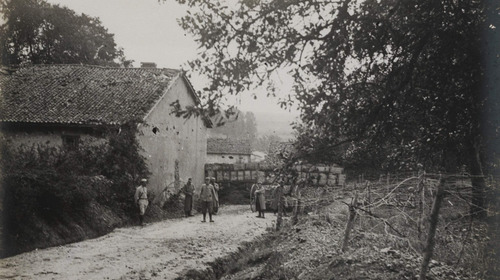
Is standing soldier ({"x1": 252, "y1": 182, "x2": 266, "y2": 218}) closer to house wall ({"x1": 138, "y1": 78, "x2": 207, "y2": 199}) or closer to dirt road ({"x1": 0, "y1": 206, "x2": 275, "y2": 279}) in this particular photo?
dirt road ({"x1": 0, "y1": 206, "x2": 275, "y2": 279})

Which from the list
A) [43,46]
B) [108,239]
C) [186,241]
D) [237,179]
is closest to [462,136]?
[186,241]

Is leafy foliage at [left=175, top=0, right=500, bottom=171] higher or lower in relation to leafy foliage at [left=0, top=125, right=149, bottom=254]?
higher

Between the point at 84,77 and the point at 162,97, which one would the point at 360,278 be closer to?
the point at 162,97

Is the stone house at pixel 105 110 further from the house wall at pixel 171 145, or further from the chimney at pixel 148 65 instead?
the chimney at pixel 148 65

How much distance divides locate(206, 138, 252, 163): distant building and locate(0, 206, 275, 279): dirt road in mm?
36207

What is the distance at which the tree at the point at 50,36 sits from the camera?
32.8m

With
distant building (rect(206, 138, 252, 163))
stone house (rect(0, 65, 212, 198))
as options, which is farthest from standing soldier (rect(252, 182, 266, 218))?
distant building (rect(206, 138, 252, 163))

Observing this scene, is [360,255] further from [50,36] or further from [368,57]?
[50,36]

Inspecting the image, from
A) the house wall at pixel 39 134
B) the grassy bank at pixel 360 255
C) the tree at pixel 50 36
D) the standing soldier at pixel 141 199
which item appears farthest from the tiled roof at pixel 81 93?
the tree at pixel 50 36

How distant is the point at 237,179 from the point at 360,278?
17.3m

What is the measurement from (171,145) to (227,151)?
31.1 m

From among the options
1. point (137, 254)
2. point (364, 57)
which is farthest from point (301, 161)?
point (137, 254)

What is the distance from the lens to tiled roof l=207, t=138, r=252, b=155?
5081 centimetres

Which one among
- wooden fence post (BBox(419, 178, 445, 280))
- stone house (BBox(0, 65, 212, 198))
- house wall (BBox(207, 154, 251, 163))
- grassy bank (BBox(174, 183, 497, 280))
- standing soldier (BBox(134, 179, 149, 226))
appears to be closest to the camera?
wooden fence post (BBox(419, 178, 445, 280))
